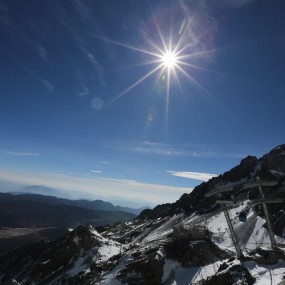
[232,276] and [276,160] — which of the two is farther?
[276,160]

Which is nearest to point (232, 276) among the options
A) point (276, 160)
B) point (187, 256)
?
point (187, 256)

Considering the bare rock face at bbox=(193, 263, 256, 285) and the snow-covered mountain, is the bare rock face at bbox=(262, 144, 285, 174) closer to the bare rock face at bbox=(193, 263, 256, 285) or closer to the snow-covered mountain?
the snow-covered mountain

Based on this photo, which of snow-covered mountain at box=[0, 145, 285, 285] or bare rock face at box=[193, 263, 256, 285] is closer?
bare rock face at box=[193, 263, 256, 285]

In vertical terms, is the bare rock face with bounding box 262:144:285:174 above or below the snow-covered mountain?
above

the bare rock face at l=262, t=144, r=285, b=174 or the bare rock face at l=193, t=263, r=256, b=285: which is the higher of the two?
the bare rock face at l=262, t=144, r=285, b=174

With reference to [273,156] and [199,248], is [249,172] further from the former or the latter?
[199,248]

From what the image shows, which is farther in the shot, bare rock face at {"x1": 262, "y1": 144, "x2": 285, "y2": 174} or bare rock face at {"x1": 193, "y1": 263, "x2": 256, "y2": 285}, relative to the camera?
bare rock face at {"x1": 262, "y1": 144, "x2": 285, "y2": 174}

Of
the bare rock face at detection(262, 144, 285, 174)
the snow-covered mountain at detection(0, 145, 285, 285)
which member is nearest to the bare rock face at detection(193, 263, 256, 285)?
the snow-covered mountain at detection(0, 145, 285, 285)

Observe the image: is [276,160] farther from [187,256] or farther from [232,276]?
[232,276]

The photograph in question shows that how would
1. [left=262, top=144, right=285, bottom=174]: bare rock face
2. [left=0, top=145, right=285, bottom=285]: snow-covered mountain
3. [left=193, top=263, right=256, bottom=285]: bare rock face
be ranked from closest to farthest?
[left=193, top=263, right=256, bottom=285]: bare rock face < [left=0, top=145, right=285, bottom=285]: snow-covered mountain < [left=262, top=144, right=285, bottom=174]: bare rock face

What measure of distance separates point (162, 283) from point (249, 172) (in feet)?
351

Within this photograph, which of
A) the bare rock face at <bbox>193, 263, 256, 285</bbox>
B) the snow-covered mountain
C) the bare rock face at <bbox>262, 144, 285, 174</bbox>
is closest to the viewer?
the bare rock face at <bbox>193, 263, 256, 285</bbox>

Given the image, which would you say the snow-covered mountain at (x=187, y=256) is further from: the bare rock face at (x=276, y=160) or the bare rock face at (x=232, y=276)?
the bare rock face at (x=276, y=160)

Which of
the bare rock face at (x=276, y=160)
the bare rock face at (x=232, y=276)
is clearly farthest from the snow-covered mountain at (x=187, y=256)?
the bare rock face at (x=276, y=160)
